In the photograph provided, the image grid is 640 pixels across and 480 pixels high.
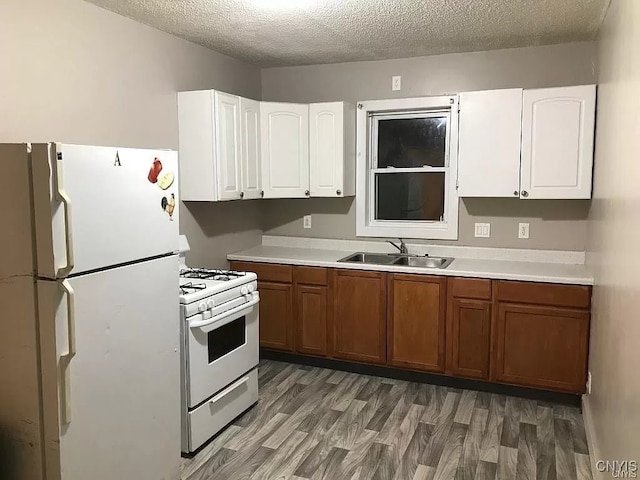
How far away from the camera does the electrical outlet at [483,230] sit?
402 cm

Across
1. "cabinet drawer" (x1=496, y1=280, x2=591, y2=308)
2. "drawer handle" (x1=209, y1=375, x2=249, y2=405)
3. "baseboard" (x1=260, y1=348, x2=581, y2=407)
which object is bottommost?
"baseboard" (x1=260, y1=348, x2=581, y2=407)

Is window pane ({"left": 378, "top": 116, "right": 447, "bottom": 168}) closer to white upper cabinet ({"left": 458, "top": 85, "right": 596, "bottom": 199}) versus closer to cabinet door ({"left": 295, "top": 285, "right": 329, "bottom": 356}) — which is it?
white upper cabinet ({"left": 458, "top": 85, "right": 596, "bottom": 199})

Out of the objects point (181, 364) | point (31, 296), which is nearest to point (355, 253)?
point (181, 364)

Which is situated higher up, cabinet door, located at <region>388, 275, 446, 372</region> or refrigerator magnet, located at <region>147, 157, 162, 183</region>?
refrigerator magnet, located at <region>147, 157, 162, 183</region>

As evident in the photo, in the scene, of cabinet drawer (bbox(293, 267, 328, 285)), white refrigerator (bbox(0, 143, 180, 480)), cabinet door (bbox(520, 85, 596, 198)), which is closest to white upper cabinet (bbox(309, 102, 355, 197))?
cabinet drawer (bbox(293, 267, 328, 285))

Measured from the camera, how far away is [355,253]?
14.4ft

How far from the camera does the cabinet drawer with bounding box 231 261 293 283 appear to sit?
A: 4098 millimetres

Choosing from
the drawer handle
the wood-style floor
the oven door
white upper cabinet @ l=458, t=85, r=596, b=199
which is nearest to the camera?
the wood-style floor

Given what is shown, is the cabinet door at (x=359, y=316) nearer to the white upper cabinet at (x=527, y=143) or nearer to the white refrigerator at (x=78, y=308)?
the white upper cabinet at (x=527, y=143)

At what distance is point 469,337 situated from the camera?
362 centimetres

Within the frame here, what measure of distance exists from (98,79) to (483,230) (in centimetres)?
284

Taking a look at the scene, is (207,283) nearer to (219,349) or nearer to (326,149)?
(219,349)

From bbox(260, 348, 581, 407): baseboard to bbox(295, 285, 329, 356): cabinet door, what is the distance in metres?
0.14

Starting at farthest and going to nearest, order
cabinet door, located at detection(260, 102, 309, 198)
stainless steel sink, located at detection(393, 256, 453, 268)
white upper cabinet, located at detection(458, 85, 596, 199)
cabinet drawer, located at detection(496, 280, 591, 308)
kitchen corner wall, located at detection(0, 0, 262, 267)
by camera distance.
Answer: cabinet door, located at detection(260, 102, 309, 198) < stainless steel sink, located at detection(393, 256, 453, 268) < white upper cabinet, located at detection(458, 85, 596, 199) < cabinet drawer, located at detection(496, 280, 591, 308) < kitchen corner wall, located at detection(0, 0, 262, 267)
